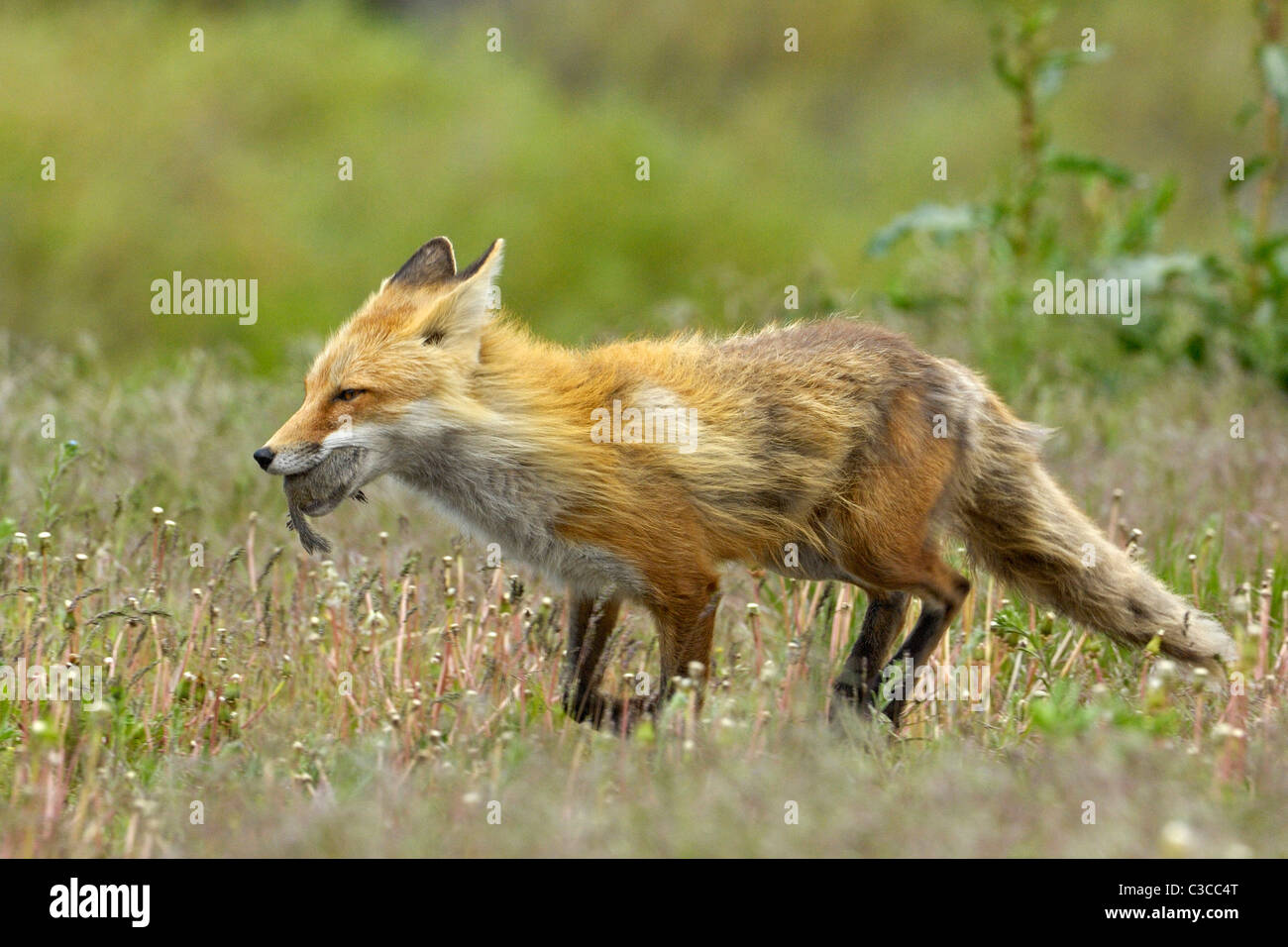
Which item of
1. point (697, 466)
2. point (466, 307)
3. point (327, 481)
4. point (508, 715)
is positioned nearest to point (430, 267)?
point (466, 307)

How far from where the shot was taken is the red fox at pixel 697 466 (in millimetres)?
4859

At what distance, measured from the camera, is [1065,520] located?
5.54 m

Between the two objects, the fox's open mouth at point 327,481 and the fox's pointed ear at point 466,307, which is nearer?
the fox's open mouth at point 327,481

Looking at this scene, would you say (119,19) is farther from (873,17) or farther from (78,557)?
(78,557)

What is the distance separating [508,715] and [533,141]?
14.9 meters

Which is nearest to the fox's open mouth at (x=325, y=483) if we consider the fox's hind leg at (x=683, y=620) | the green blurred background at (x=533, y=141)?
the fox's hind leg at (x=683, y=620)

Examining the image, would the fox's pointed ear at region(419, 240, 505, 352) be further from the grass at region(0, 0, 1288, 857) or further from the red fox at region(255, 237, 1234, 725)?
the grass at region(0, 0, 1288, 857)

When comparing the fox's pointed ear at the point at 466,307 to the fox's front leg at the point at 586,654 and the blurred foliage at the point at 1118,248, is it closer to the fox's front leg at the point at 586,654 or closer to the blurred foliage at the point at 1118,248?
the fox's front leg at the point at 586,654

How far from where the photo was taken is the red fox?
4.86 m

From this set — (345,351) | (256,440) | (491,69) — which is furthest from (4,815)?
(491,69)

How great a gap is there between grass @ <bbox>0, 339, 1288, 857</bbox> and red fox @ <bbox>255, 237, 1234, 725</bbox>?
242 millimetres

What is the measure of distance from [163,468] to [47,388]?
1.94m

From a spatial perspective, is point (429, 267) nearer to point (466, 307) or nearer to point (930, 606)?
point (466, 307)

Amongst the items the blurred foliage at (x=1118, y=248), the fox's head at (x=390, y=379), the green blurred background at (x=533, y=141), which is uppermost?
the green blurred background at (x=533, y=141)
